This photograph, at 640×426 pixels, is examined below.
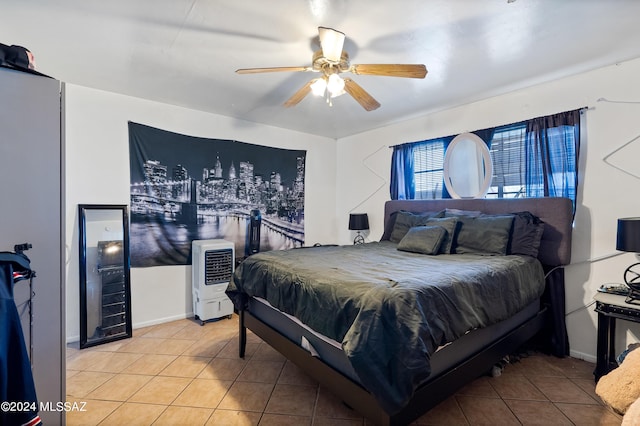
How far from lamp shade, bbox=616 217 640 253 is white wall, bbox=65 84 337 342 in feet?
12.7

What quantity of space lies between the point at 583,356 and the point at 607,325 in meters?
0.62

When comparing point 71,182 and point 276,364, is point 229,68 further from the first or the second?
point 276,364

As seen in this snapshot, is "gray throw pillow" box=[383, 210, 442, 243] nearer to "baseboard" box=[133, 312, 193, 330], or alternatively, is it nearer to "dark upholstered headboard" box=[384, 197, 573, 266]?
"dark upholstered headboard" box=[384, 197, 573, 266]

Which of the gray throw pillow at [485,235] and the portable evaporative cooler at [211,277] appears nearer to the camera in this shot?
the gray throw pillow at [485,235]

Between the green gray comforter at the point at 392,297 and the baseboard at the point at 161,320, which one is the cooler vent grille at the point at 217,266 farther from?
the green gray comforter at the point at 392,297

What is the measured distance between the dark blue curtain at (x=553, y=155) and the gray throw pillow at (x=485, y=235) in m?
0.50

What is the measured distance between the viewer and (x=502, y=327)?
6.81 ft

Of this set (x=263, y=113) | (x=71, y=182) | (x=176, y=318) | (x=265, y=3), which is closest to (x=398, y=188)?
(x=263, y=113)

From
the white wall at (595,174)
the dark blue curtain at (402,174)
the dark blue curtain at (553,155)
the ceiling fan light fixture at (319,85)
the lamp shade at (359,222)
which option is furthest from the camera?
the lamp shade at (359,222)

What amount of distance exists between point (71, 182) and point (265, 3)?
2583 millimetres

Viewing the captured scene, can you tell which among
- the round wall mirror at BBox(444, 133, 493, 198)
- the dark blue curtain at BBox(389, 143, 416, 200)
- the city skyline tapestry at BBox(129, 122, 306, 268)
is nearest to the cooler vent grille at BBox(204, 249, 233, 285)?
the city skyline tapestry at BBox(129, 122, 306, 268)

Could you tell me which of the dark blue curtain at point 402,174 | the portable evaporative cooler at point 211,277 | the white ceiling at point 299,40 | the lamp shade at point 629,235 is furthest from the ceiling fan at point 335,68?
the portable evaporative cooler at point 211,277

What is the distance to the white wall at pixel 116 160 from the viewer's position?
286 centimetres

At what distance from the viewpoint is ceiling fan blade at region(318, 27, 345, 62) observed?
1.73 metres
